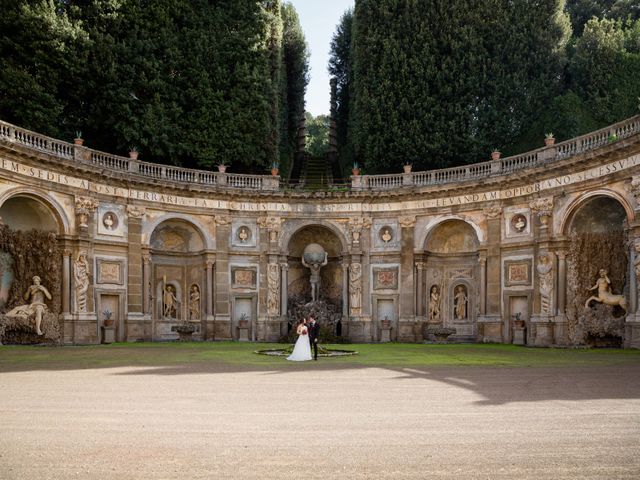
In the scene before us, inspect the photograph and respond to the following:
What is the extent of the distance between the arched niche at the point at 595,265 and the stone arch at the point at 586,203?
0.05m

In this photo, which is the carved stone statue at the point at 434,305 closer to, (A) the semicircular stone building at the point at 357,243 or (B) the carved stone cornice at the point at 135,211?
(A) the semicircular stone building at the point at 357,243

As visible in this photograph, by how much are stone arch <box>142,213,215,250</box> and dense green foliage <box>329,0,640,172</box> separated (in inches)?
520

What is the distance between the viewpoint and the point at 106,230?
34.9 metres

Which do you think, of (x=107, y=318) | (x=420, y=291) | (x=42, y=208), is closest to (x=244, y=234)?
(x=107, y=318)

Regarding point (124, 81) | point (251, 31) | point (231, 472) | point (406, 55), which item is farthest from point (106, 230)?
point (231, 472)

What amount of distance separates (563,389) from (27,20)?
32.4 m

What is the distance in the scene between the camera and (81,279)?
108 ft

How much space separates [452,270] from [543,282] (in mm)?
7616

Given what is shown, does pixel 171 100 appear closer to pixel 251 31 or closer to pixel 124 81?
pixel 124 81

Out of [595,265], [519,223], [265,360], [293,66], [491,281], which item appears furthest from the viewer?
[293,66]

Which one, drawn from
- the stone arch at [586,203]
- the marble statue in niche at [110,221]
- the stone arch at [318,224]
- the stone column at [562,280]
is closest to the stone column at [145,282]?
the marble statue in niche at [110,221]

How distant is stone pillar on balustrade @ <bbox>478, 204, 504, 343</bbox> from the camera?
35719 mm

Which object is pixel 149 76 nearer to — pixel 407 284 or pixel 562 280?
pixel 407 284

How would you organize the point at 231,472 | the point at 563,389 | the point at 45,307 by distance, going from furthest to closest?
the point at 45,307
the point at 563,389
the point at 231,472
